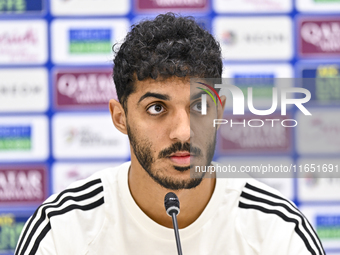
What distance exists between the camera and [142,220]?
1025mm

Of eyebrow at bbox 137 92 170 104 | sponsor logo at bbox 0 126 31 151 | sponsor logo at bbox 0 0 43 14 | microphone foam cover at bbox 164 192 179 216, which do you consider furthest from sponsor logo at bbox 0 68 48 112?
microphone foam cover at bbox 164 192 179 216

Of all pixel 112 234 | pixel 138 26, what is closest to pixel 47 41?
pixel 138 26

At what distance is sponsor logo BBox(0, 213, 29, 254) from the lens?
6.27 feet

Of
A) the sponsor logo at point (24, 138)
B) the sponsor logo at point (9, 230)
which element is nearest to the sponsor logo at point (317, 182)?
the sponsor logo at point (24, 138)

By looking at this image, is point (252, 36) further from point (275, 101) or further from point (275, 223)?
point (275, 223)

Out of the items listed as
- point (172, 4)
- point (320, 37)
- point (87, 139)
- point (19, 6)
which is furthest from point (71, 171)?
point (320, 37)

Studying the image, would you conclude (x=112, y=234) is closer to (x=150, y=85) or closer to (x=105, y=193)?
(x=105, y=193)

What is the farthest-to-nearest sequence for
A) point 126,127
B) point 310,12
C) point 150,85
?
point 310,12
point 126,127
point 150,85

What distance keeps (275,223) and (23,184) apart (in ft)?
4.85

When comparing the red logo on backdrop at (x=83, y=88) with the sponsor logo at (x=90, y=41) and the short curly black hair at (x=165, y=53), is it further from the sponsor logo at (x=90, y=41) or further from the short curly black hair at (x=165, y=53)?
the short curly black hair at (x=165, y=53)

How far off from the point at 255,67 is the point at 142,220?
1228mm

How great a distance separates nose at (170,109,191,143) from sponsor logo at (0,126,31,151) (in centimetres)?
132

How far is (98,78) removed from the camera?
190cm

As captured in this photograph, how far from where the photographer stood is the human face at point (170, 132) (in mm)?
896
